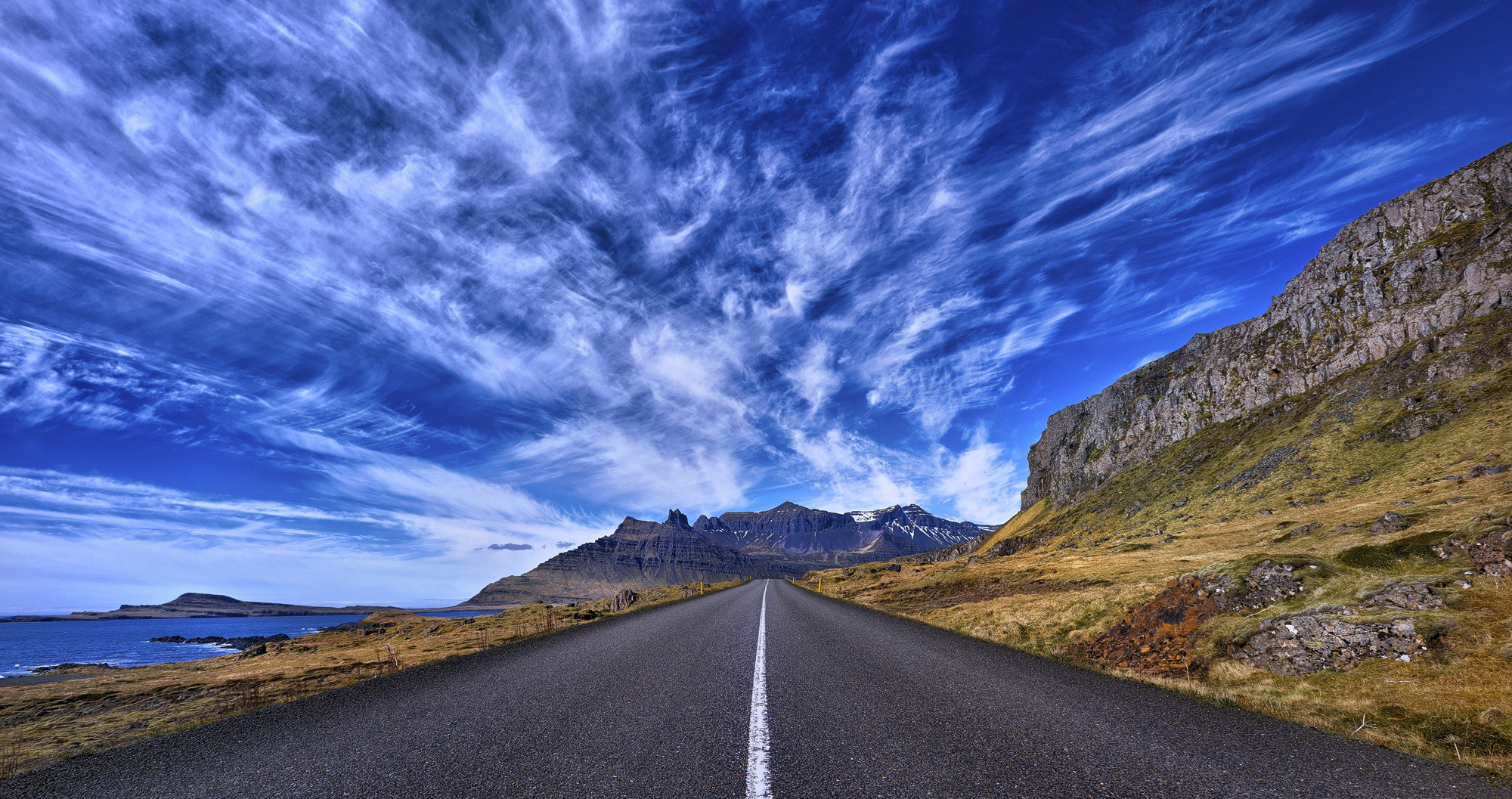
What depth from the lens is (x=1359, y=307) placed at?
9288 centimetres

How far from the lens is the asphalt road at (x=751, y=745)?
4965 mm

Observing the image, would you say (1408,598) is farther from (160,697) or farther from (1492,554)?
(160,697)

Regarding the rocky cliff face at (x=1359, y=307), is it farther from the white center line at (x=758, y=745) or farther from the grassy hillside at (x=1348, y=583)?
the white center line at (x=758, y=745)

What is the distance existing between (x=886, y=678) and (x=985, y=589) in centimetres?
2650

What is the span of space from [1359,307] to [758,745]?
14049cm

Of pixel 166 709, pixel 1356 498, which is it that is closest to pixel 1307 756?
pixel 166 709

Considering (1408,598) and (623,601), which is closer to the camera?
(1408,598)

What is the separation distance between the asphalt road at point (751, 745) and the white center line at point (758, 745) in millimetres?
52

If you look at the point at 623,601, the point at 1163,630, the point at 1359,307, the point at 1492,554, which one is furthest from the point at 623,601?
the point at 1359,307

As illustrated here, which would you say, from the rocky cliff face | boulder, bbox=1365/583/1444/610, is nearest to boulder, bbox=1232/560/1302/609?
boulder, bbox=1365/583/1444/610

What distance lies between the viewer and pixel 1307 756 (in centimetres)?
584

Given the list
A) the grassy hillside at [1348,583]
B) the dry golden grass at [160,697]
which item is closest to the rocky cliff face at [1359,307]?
the grassy hillside at [1348,583]

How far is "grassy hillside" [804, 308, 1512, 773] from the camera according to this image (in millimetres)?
7395

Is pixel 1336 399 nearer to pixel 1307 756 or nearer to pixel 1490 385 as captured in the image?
pixel 1490 385
